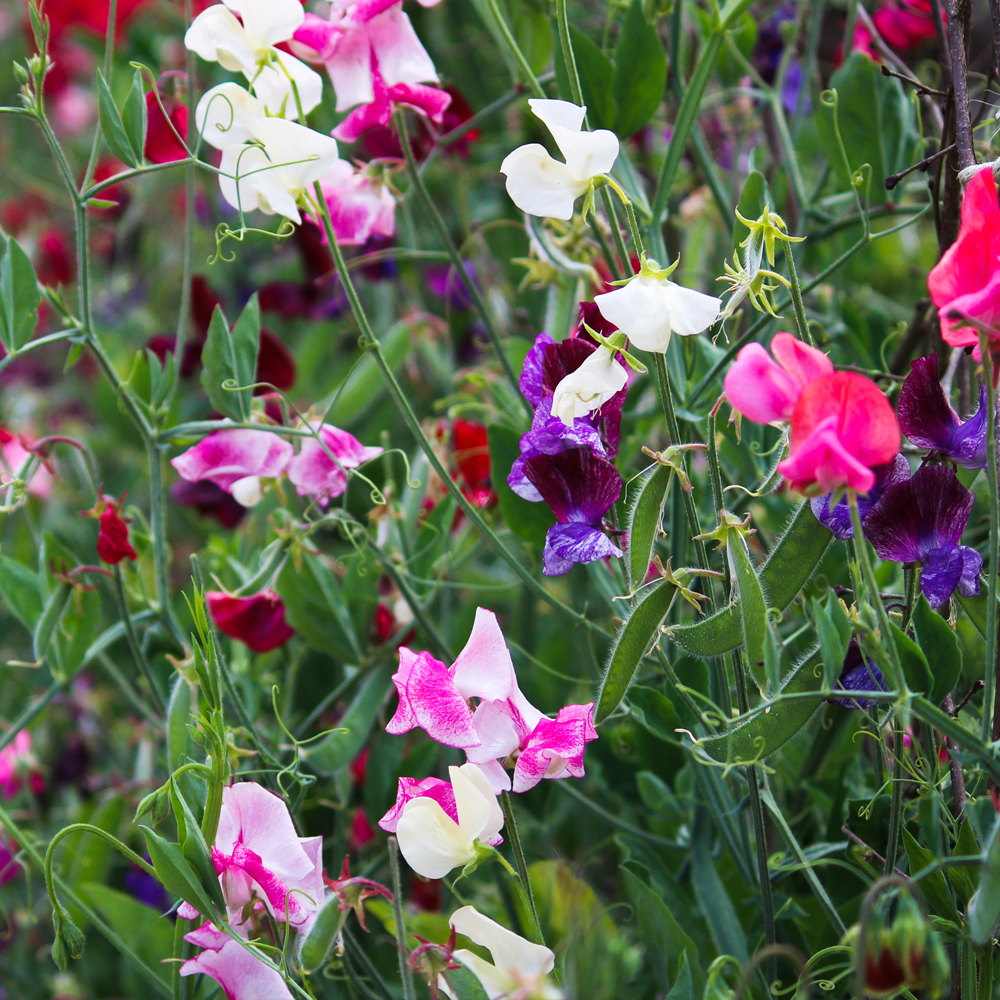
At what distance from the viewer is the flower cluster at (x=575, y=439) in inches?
16.8

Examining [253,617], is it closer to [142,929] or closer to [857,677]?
[142,929]

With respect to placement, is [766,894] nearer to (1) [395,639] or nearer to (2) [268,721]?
(1) [395,639]

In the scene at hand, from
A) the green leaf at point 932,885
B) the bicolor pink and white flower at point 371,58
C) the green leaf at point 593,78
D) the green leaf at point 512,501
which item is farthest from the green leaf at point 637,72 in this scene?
the green leaf at point 932,885

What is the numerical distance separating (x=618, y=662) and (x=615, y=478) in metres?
0.08

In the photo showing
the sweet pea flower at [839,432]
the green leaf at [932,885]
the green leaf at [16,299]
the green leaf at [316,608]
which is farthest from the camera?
the green leaf at [316,608]

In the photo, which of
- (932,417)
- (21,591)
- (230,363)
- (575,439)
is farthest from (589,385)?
(21,591)

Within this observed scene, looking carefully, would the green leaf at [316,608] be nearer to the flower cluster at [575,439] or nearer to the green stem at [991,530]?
the flower cluster at [575,439]

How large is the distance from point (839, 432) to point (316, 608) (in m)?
0.42

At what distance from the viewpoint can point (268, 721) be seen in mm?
776

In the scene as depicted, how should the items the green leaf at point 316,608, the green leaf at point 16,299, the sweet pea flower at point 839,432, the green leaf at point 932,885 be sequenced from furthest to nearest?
1. the green leaf at point 316,608
2. the green leaf at point 16,299
3. the green leaf at point 932,885
4. the sweet pea flower at point 839,432

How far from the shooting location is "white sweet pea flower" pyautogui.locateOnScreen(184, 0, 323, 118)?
1.63 feet

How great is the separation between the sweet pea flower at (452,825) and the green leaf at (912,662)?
174mm

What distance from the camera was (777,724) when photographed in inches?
16.1

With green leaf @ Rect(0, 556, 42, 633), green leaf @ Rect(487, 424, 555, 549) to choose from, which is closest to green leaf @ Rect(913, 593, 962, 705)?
green leaf @ Rect(487, 424, 555, 549)
